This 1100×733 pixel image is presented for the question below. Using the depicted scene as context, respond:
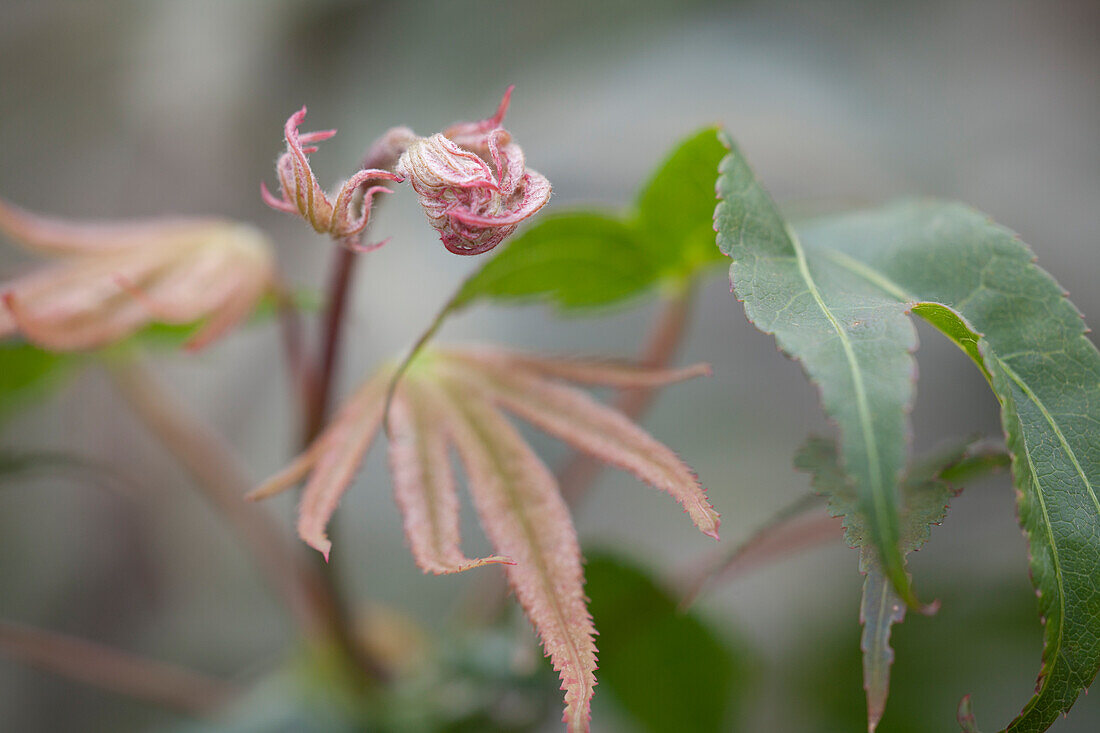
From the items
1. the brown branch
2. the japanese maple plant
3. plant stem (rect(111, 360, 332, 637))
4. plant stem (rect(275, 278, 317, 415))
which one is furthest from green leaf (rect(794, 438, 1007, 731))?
the brown branch

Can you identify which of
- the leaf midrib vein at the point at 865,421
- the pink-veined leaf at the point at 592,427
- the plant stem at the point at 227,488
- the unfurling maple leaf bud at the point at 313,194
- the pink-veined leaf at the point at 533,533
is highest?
the unfurling maple leaf bud at the point at 313,194

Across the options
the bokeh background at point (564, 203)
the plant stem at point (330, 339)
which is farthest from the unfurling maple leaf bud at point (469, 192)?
the bokeh background at point (564, 203)

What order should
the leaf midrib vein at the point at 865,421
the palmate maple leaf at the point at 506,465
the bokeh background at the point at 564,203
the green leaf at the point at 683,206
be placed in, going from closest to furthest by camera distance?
1. the leaf midrib vein at the point at 865,421
2. the palmate maple leaf at the point at 506,465
3. the green leaf at the point at 683,206
4. the bokeh background at the point at 564,203

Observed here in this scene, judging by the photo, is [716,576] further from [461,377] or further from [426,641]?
[426,641]

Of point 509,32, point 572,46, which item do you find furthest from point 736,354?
point 509,32

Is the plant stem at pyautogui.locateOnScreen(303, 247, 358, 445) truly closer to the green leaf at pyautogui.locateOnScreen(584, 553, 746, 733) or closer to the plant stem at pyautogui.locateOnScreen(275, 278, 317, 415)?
the plant stem at pyautogui.locateOnScreen(275, 278, 317, 415)

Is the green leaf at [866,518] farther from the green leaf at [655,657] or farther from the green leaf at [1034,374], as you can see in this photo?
the green leaf at [655,657]
